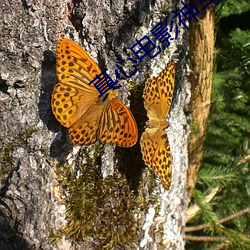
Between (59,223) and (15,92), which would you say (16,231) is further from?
(15,92)

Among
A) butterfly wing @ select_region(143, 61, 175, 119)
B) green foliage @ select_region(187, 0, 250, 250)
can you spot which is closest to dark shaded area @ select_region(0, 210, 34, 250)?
butterfly wing @ select_region(143, 61, 175, 119)

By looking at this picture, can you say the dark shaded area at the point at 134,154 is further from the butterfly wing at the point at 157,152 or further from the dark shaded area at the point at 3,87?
the dark shaded area at the point at 3,87

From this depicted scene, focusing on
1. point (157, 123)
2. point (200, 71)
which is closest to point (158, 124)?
point (157, 123)

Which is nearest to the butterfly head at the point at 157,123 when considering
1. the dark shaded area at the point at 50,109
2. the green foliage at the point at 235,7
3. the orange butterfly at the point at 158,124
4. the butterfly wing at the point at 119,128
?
the orange butterfly at the point at 158,124

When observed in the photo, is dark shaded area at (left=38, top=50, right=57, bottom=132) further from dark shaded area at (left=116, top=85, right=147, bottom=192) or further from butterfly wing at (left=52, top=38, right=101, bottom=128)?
dark shaded area at (left=116, top=85, right=147, bottom=192)

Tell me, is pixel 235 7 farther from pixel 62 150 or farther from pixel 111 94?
pixel 62 150

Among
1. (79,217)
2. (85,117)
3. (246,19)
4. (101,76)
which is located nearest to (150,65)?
(101,76)
